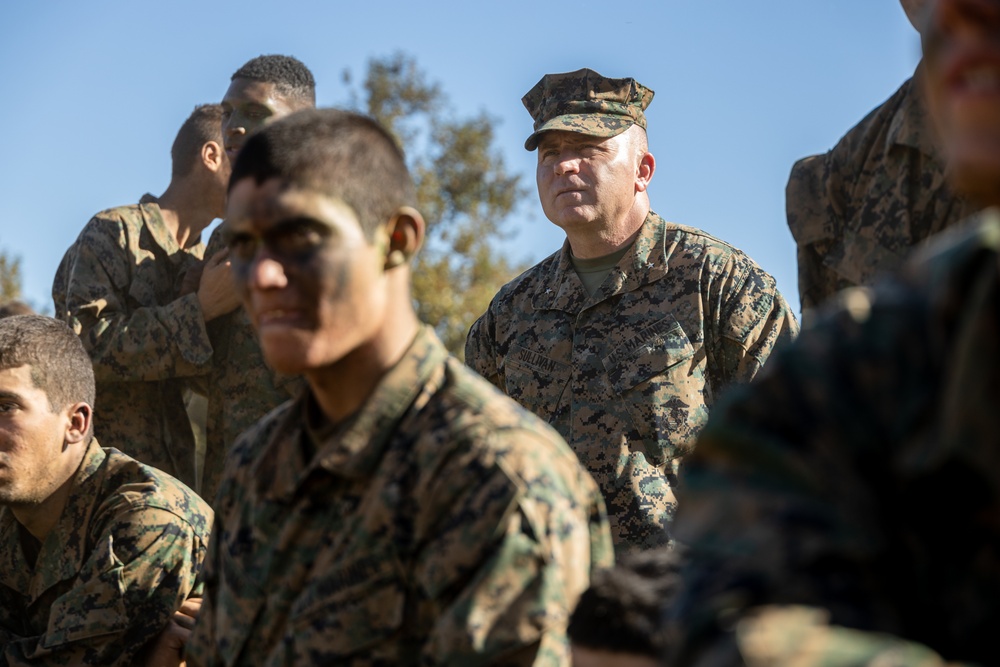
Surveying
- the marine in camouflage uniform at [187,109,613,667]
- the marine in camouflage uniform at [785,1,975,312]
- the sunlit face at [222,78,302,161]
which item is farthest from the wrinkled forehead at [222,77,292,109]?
the marine in camouflage uniform at [187,109,613,667]

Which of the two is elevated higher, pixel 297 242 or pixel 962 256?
pixel 297 242

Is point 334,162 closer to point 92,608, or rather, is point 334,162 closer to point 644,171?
point 92,608

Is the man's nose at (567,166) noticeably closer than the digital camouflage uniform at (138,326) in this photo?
Yes

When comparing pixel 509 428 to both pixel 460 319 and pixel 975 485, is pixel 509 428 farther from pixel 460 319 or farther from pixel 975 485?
pixel 460 319

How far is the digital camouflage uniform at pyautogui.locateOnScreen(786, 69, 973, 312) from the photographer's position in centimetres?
410

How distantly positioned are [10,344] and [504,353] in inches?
84.6

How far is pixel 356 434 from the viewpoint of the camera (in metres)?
2.69

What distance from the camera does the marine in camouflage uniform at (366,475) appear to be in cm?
248

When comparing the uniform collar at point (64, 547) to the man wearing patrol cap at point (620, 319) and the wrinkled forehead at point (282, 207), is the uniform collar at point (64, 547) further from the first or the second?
the wrinkled forehead at point (282, 207)

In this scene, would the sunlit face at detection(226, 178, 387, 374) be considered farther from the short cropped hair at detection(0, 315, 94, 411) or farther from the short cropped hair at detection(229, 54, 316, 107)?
the short cropped hair at detection(229, 54, 316, 107)

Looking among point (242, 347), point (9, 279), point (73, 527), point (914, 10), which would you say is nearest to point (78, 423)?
point (73, 527)

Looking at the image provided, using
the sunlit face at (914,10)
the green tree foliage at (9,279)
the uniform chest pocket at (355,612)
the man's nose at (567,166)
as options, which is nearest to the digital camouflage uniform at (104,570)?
the man's nose at (567,166)

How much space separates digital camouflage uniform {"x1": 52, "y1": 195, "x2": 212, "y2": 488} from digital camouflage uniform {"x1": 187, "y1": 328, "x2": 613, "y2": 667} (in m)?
3.68

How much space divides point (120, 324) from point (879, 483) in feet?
18.0
